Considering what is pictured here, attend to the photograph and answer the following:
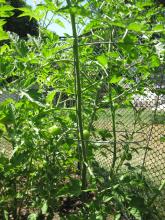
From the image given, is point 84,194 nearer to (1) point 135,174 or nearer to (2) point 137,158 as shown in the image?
(1) point 135,174

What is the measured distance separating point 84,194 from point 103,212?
0.40m

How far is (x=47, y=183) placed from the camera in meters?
2.35

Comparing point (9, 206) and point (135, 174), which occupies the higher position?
point (135, 174)

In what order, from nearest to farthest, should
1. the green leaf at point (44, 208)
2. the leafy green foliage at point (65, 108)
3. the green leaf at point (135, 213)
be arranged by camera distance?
the leafy green foliage at point (65, 108)
the green leaf at point (135, 213)
the green leaf at point (44, 208)

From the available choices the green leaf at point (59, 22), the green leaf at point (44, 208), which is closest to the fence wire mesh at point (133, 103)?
the green leaf at point (59, 22)

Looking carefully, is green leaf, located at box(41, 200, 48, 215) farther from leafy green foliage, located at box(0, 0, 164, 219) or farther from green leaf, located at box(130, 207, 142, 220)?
green leaf, located at box(130, 207, 142, 220)

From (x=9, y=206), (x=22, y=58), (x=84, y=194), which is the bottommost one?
(x=9, y=206)

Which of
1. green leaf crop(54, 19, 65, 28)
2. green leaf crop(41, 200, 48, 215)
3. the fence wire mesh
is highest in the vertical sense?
green leaf crop(54, 19, 65, 28)

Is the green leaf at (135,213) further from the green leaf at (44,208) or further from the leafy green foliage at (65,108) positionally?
the green leaf at (44,208)

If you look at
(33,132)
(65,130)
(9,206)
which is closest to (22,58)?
(33,132)

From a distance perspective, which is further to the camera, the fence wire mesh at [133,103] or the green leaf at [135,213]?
the fence wire mesh at [133,103]

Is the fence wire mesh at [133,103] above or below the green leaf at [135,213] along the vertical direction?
above

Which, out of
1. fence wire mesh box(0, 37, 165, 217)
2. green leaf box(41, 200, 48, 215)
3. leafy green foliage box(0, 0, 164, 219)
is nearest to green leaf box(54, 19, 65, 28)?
leafy green foliage box(0, 0, 164, 219)

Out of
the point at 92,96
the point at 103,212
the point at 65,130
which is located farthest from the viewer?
the point at 92,96
